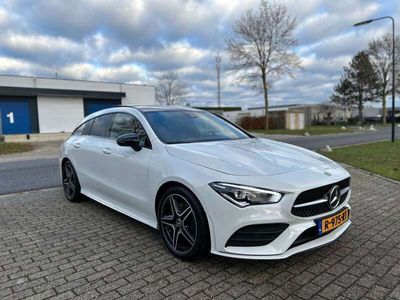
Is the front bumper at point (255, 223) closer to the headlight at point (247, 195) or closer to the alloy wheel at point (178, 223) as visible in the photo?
the headlight at point (247, 195)

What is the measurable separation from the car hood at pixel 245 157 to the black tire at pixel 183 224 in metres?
0.37

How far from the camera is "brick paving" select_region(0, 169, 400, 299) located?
2.74 metres

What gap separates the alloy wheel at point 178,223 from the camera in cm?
314

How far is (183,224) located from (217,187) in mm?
642

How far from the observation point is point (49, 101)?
30359mm

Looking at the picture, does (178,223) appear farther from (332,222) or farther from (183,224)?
(332,222)

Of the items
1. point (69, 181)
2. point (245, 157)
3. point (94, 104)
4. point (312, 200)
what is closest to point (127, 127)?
point (245, 157)

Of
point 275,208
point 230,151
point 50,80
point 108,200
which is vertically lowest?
point 108,200

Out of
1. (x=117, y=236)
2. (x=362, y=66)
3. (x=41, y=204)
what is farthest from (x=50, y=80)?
(x=362, y=66)

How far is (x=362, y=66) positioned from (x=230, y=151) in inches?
2227

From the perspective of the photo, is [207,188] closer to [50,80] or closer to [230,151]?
[230,151]

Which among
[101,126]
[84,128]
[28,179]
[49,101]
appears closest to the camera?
[101,126]

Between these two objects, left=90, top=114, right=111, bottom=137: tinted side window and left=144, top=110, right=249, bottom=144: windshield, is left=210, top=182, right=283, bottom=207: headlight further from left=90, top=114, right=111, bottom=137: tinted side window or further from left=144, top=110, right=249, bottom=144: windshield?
left=90, top=114, right=111, bottom=137: tinted side window

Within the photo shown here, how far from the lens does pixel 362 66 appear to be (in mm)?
52094
